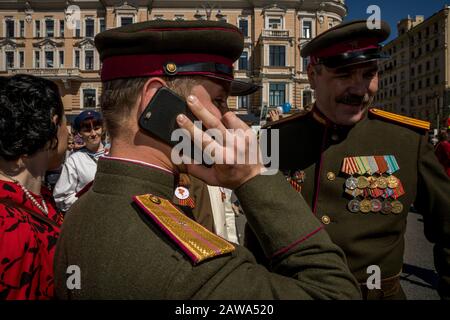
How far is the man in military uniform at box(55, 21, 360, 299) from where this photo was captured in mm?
990

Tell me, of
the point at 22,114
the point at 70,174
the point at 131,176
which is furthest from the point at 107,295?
the point at 70,174

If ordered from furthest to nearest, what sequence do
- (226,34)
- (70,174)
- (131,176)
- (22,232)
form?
(70,174), (22,232), (226,34), (131,176)

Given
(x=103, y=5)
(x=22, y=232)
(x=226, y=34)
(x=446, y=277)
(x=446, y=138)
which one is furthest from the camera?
(x=103, y=5)

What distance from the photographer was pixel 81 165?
4.20 meters

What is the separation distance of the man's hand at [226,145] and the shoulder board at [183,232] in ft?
0.50

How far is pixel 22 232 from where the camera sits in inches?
60.7

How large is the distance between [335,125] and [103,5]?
40512mm

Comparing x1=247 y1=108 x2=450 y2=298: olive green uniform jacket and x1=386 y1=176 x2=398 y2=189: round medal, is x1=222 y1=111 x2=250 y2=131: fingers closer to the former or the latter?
x1=247 y1=108 x2=450 y2=298: olive green uniform jacket

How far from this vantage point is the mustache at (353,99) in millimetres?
2080

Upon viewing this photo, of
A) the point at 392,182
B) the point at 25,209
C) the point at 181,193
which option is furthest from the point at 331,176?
the point at 25,209

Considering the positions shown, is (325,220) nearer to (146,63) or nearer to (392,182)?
(392,182)

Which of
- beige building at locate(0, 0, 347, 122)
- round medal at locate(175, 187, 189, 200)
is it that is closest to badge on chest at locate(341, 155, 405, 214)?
round medal at locate(175, 187, 189, 200)

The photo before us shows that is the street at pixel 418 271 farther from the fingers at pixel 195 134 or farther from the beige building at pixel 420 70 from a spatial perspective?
the beige building at pixel 420 70

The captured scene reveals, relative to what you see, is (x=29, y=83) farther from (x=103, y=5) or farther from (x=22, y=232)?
(x=103, y=5)
